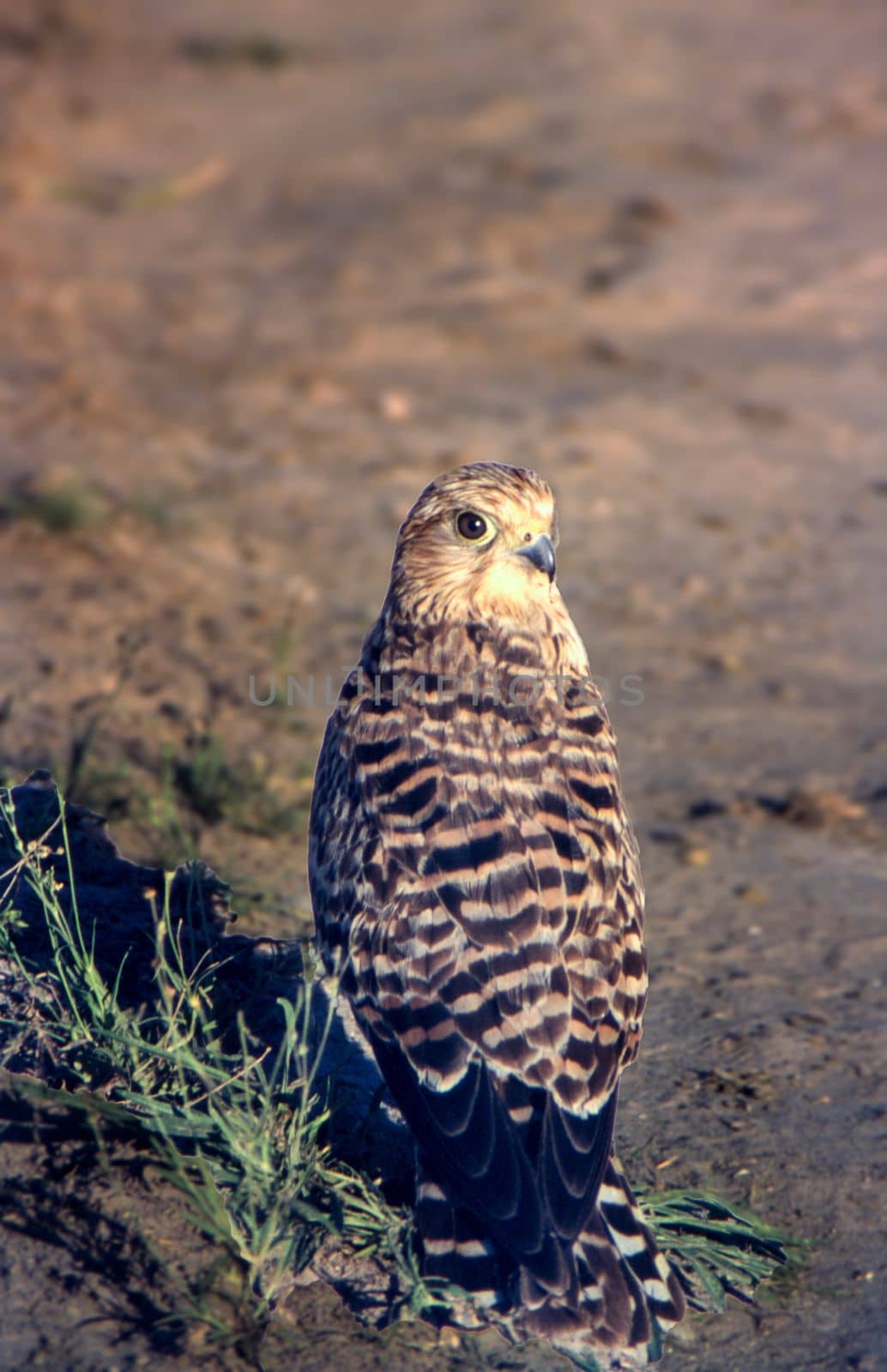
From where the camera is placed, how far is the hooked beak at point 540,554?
11.9 feet

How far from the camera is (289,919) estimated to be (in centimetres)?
438

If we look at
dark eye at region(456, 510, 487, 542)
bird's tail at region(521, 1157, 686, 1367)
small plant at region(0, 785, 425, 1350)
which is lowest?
bird's tail at region(521, 1157, 686, 1367)

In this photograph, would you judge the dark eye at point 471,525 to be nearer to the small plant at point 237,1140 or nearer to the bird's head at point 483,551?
the bird's head at point 483,551

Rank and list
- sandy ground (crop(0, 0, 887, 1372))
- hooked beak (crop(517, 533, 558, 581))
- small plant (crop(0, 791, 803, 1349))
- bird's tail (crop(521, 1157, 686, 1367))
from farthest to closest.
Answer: sandy ground (crop(0, 0, 887, 1372))
hooked beak (crop(517, 533, 558, 581))
small plant (crop(0, 791, 803, 1349))
bird's tail (crop(521, 1157, 686, 1367))

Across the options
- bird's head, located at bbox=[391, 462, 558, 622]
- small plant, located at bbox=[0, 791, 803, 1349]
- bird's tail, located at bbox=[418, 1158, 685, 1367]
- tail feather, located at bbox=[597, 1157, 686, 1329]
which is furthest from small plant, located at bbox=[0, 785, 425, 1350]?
bird's head, located at bbox=[391, 462, 558, 622]

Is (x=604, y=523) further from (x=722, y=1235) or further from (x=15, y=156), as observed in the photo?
(x=15, y=156)

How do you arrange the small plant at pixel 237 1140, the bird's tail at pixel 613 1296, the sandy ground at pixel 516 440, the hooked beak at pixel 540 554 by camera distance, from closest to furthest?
the bird's tail at pixel 613 1296 → the small plant at pixel 237 1140 → the hooked beak at pixel 540 554 → the sandy ground at pixel 516 440

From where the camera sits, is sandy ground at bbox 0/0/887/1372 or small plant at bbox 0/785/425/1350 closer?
small plant at bbox 0/785/425/1350

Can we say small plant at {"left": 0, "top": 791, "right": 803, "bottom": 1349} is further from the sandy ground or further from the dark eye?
the dark eye

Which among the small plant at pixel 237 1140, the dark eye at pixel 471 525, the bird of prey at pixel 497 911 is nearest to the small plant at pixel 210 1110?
the small plant at pixel 237 1140

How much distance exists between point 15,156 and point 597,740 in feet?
29.9

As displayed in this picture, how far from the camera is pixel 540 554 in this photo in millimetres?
3623

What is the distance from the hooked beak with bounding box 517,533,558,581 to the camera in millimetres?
3619

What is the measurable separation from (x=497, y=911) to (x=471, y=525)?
1.06 metres
